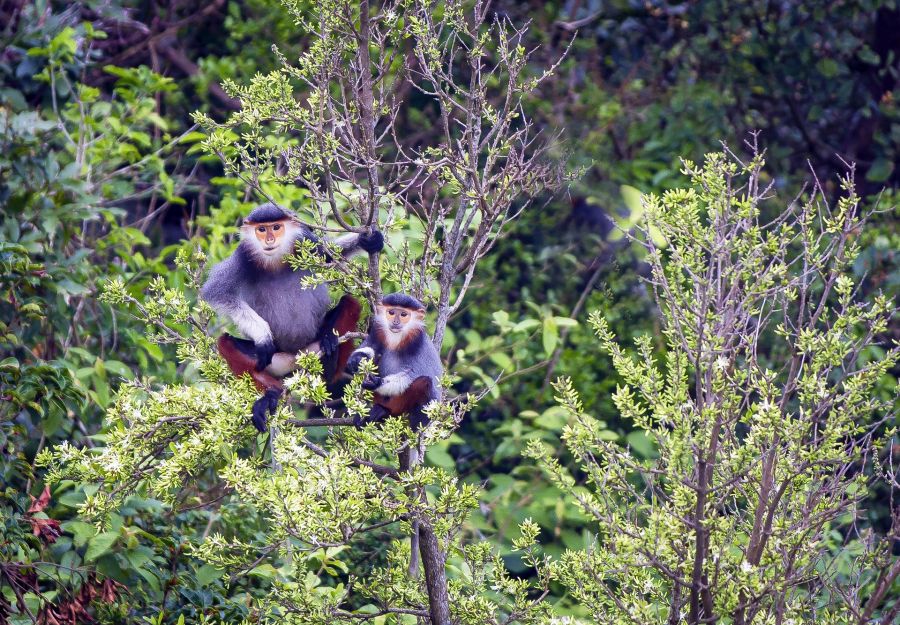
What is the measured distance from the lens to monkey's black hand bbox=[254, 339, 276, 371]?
14.6 feet

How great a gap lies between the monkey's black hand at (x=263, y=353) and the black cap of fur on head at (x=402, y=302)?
2.36ft

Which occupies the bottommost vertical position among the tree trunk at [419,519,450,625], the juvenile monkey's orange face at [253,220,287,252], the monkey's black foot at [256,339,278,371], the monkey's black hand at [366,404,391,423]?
the tree trunk at [419,519,450,625]

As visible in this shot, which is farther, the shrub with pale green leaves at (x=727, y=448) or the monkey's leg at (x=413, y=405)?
the monkey's leg at (x=413, y=405)

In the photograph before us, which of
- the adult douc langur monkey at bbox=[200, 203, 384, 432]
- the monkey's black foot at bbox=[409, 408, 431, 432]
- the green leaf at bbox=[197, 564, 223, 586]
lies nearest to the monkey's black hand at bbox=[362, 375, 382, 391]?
the monkey's black foot at bbox=[409, 408, 431, 432]

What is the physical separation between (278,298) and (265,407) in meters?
0.77

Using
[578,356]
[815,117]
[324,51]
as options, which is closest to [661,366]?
[578,356]

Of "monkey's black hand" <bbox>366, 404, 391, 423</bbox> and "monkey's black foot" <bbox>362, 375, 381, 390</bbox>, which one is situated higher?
"monkey's black foot" <bbox>362, 375, 381, 390</bbox>

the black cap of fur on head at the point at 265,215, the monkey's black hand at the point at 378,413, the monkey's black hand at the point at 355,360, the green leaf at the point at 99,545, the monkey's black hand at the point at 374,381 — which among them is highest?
the black cap of fur on head at the point at 265,215

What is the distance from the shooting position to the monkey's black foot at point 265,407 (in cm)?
384

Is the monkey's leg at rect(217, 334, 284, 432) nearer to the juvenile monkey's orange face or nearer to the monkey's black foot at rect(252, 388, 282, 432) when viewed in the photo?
the monkey's black foot at rect(252, 388, 282, 432)

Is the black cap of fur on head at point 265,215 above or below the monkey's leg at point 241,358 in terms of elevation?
above

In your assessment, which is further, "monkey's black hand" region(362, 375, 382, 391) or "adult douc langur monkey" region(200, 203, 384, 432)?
"adult douc langur monkey" region(200, 203, 384, 432)

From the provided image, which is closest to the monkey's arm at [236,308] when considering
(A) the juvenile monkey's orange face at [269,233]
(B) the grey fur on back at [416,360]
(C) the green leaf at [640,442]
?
(A) the juvenile monkey's orange face at [269,233]

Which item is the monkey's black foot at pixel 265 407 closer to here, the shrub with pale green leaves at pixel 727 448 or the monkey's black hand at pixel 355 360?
the monkey's black hand at pixel 355 360
